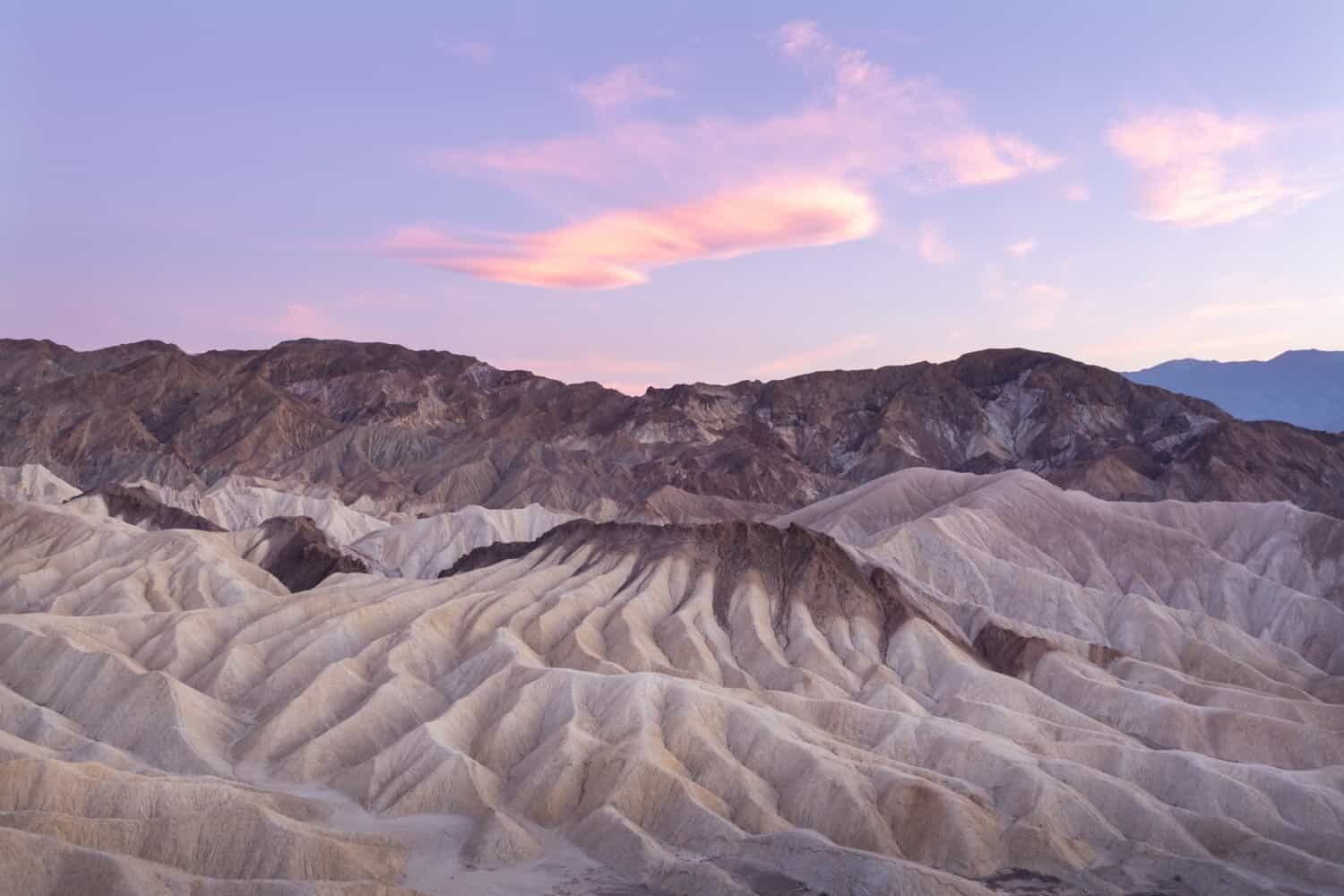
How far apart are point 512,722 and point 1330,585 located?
285 feet

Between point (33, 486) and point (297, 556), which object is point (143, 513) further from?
point (33, 486)

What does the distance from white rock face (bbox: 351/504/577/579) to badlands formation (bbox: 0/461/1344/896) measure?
26.5m

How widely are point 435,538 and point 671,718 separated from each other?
94.7 m

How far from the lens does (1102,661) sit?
8919cm

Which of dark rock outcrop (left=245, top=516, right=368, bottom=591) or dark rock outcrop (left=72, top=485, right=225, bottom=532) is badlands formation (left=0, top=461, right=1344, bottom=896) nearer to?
dark rock outcrop (left=245, top=516, right=368, bottom=591)

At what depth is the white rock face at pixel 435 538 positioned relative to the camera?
14775 centimetres

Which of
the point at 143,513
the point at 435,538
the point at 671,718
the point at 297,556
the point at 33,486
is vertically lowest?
the point at 671,718

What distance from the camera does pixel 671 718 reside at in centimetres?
6519

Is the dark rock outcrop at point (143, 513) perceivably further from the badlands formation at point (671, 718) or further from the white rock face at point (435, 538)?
the white rock face at point (435, 538)

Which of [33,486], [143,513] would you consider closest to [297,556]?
[143,513]

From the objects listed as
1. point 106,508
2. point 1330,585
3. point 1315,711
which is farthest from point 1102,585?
point 106,508

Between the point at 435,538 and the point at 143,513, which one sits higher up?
the point at 143,513

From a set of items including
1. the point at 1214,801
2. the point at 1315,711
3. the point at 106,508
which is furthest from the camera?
the point at 106,508

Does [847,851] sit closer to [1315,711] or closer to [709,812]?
[709,812]
